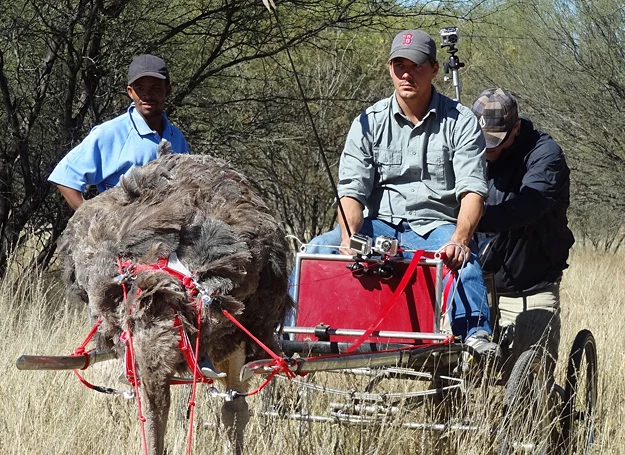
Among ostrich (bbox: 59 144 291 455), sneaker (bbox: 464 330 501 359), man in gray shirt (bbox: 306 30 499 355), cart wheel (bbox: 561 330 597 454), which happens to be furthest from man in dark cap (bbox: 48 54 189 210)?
cart wheel (bbox: 561 330 597 454)

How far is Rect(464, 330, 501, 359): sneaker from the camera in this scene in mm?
4574

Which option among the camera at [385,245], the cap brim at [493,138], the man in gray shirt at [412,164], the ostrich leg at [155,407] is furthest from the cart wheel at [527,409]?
the ostrich leg at [155,407]

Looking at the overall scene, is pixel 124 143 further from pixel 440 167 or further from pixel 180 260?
pixel 180 260

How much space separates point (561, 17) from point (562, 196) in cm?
782

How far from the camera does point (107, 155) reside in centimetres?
522

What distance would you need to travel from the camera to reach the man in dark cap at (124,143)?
5.16 meters

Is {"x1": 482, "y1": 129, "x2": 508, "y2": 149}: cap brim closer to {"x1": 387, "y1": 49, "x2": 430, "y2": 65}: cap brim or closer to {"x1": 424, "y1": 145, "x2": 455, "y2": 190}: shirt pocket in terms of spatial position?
{"x1": 424, "y1": 145, "x2": 455, "y2": 190}: shirt pocket

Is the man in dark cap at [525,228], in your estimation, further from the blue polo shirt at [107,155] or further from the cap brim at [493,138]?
the blue polo shirt at [107,155]

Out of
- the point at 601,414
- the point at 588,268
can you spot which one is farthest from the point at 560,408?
the point at 588,268

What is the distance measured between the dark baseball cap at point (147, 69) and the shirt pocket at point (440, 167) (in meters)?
1.52

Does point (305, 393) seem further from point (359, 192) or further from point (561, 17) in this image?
point (561, 17)

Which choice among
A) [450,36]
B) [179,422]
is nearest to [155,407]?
[179,422]

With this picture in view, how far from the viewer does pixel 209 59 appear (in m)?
8.81

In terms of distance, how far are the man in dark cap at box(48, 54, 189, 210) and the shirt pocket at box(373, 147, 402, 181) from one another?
1137mm
